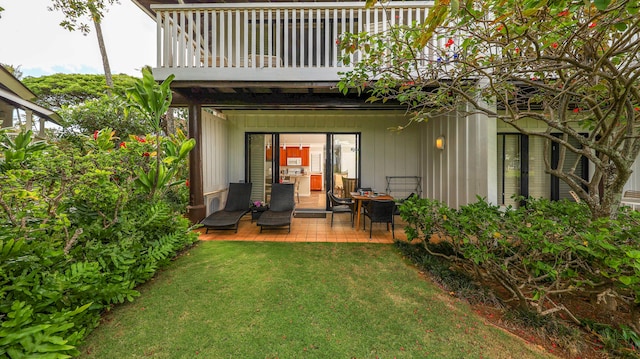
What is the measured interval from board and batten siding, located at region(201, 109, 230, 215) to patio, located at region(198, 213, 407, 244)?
101 cm

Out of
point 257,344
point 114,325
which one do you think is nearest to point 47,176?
point 114,325

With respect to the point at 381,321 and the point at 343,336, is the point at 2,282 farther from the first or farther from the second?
the point at 381,321

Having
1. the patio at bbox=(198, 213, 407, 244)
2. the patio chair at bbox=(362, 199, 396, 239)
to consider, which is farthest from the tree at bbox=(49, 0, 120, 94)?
the patio chair at bbox=(362, 199, 396, 239)

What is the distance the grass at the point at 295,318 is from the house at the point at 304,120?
2465mm

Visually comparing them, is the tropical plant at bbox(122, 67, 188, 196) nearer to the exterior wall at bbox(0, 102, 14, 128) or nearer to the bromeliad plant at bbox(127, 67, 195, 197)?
the bromeliad plant at bbox(127, 67, 195, 197)

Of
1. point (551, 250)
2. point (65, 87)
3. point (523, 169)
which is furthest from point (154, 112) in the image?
point (65, 87)

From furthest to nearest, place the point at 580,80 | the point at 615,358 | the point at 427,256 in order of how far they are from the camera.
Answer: the point at 427,256 → the point at 580,80 → the point at 615,358

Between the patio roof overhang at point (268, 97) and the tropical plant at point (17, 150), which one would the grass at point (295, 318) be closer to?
the tropical plant at point (17, 150)

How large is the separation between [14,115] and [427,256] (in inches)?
479

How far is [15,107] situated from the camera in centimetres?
704

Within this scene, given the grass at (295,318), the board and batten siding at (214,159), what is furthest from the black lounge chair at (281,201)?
the grass at (295,318)

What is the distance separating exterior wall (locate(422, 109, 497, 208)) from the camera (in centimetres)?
405

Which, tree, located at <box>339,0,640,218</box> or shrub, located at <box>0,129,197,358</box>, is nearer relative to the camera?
shrub, located at <box>0,129,197,358</box>

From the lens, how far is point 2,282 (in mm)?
1543
